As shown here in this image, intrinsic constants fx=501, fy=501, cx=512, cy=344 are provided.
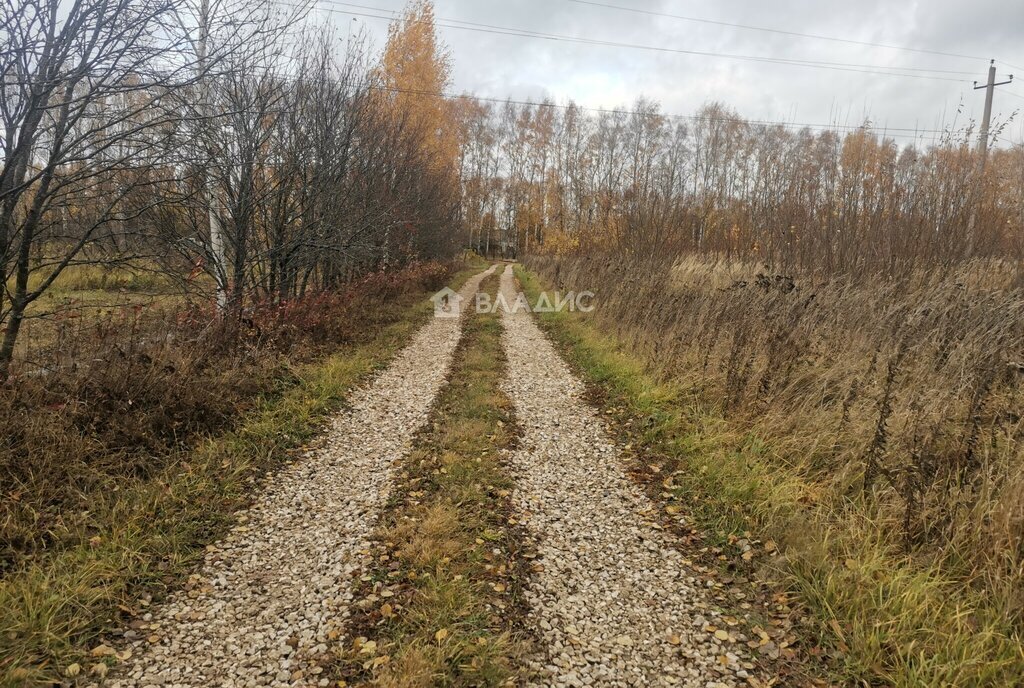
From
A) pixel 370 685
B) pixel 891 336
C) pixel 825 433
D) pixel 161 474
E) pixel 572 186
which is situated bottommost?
pixel 370 685

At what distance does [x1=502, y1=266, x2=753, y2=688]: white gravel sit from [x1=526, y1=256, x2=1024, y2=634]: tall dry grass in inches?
43.2

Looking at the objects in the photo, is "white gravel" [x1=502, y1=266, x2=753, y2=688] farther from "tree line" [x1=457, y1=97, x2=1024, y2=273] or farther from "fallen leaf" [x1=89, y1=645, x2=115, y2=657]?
"tree line" [x1=457, y1=97, x2=1024, y2=273]

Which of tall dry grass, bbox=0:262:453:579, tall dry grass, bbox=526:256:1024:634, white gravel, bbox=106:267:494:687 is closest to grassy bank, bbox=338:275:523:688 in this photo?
white gravel, bbox=106:267:494:687

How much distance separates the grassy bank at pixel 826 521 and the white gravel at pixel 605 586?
1.73ft

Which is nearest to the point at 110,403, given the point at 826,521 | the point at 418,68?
the point at 826,521

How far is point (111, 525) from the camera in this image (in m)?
3.48

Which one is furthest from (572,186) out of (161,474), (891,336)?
(161,474)

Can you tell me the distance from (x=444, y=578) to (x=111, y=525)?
238 centimetres

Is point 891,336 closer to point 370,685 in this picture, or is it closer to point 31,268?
point 370,685

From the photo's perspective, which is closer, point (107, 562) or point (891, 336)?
point (107, 562)

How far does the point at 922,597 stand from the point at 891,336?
374 cm

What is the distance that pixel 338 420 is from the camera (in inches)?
232

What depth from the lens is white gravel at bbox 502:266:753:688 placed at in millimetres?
2623

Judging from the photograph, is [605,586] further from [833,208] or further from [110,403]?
[833,208]
